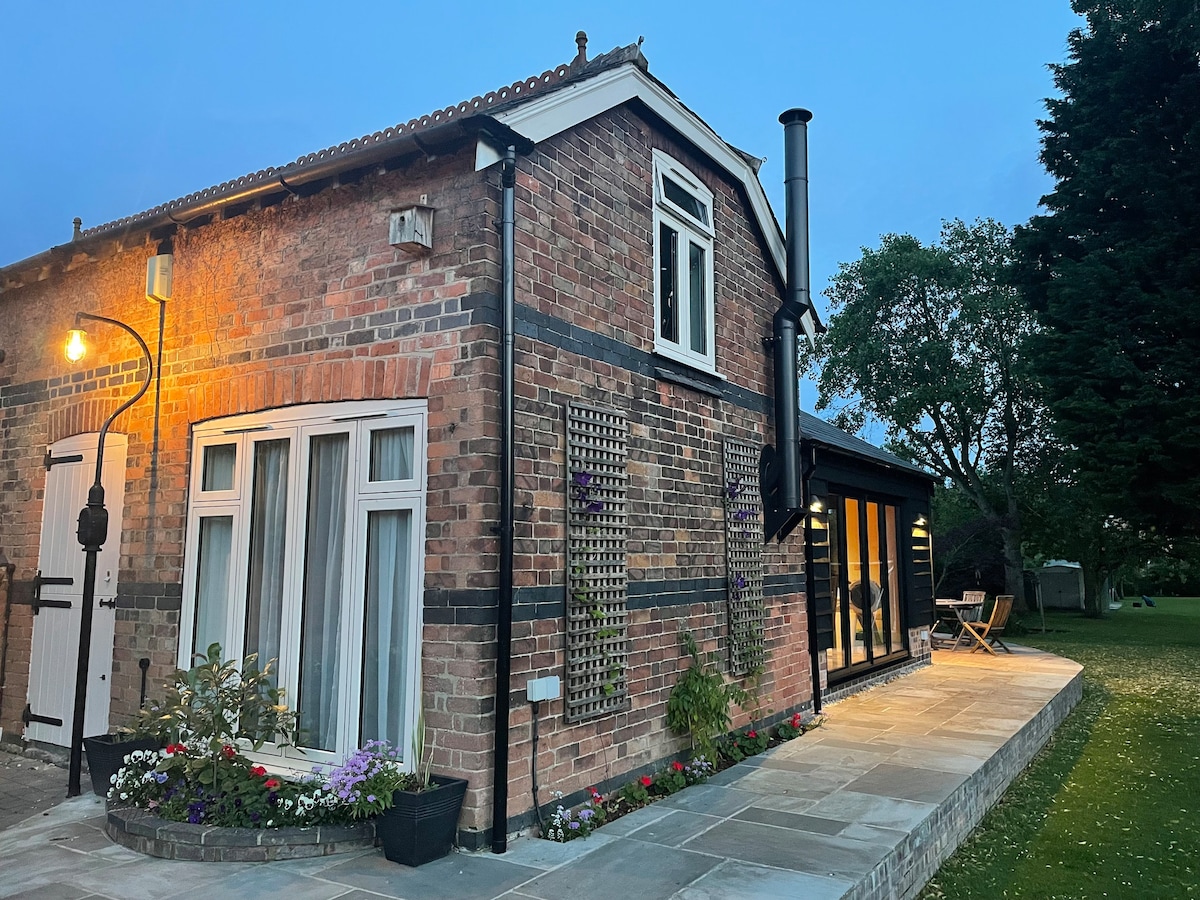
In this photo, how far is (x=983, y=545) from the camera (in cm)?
2575

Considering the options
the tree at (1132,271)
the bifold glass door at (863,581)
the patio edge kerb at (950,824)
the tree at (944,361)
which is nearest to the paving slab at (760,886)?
the patio edge kerb at (950,824)

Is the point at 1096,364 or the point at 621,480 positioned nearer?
the point at 621,480

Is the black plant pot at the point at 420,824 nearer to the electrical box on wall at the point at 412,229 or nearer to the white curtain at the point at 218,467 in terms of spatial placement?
the white curtain at the point at 218,467

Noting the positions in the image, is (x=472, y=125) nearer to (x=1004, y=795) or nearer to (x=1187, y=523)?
(x=1004, y=795)

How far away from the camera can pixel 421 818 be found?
4266 mm

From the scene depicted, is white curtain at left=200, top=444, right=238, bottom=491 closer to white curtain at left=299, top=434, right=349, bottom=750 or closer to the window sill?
white curtain at left=299, top=434, right=349, bottom=750

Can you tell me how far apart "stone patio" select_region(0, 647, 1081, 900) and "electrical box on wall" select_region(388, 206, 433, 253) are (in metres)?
3.36

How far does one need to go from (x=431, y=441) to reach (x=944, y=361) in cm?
2089

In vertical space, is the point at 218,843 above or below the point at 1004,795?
above

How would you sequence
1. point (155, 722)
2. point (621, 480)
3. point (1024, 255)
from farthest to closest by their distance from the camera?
1. point (1024, 255)
2. point (621, 480)
3. point (155, 722)

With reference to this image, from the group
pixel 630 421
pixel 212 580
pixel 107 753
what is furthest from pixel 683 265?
pixel 107 753

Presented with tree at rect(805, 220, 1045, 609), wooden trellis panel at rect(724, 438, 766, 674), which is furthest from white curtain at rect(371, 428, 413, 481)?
tree at rect(805, 220, 1045, 609)

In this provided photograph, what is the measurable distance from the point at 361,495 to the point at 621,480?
1.70 meters

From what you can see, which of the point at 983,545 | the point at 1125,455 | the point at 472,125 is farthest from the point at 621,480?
the point at 983,545
